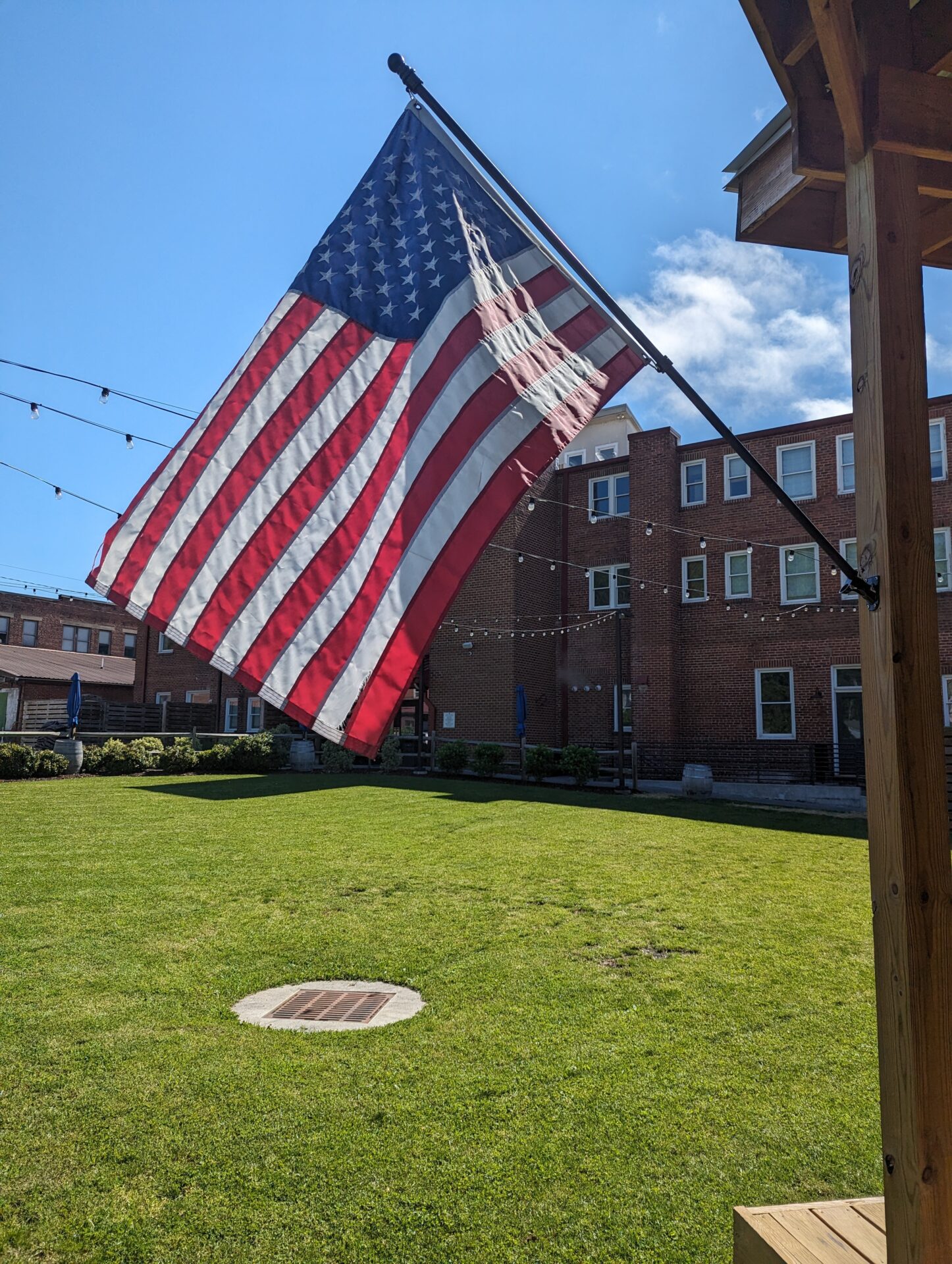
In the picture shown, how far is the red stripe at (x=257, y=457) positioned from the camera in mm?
4469

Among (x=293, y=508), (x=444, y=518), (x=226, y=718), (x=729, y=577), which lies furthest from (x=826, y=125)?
(x=226, y=718)

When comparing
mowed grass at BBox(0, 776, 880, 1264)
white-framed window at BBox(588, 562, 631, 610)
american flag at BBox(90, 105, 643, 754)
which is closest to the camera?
mowed grass at BBox(0, 776, 880, 1264)

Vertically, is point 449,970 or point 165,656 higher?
point 165,656

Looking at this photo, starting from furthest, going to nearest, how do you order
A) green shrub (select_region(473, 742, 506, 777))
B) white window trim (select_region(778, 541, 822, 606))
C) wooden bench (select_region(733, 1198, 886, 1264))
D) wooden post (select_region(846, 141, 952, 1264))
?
white window trim (select_region(778, 541, 822, 606)) < green shrub (select_region(473, 742, 506, 777)) < wooden bench (select_region(733, 1198, 886, 1264)) < wooden post (select_region(846, 141, 952, 1264))

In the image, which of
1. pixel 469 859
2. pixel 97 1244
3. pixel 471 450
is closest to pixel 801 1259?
pixel 97 1244

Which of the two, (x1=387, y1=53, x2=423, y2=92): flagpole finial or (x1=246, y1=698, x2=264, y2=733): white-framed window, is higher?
(x1=387, y1=53, x2=423, y2=92): flagpole finial

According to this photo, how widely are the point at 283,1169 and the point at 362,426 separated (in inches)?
131

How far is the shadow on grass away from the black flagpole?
1148 cm

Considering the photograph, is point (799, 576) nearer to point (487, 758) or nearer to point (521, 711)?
point (521, 711)

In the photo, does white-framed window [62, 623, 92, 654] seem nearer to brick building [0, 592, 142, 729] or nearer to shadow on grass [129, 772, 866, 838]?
brick building [0, 592, 142, 729]

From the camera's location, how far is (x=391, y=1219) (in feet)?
10.4

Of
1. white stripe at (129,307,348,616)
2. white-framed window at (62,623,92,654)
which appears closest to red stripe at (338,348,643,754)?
white stripe at (129,307,348,616)

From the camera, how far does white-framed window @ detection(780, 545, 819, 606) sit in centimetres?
2412

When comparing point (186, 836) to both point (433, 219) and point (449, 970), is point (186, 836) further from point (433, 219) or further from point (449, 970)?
point (433, 219)
